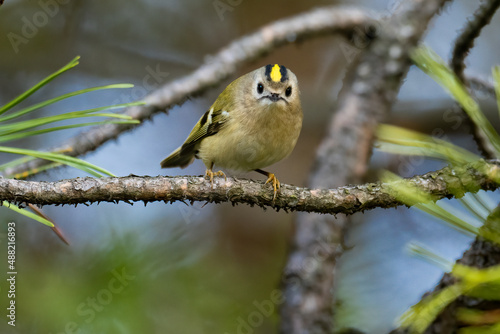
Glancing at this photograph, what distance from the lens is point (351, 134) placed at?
2.10 meters

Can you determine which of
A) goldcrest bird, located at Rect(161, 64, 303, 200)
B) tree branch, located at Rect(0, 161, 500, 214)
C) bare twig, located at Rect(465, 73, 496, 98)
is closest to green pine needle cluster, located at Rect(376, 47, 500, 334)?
tree branch, located at Rect(0, 161, 500, 214)

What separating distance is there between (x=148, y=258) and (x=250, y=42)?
873 millimetres

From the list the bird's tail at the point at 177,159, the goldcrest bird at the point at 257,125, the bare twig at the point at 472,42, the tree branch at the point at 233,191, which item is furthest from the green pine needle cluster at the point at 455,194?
the bird's tail at the point at 177,159

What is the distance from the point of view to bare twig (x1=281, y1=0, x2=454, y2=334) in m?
1.76

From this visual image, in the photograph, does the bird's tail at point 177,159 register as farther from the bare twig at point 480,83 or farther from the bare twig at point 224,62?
the bare twig at point 480,83

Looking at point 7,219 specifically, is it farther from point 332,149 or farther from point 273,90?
point 332,149

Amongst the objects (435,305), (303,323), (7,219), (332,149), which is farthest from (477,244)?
(7,219)

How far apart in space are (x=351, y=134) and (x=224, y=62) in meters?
0.63

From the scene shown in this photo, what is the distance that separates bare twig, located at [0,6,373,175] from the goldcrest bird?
11 cm

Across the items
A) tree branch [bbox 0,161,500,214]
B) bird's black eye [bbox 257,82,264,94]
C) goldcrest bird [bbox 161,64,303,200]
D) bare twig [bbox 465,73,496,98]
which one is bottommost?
tree branch [bbox 0,161,500,214]

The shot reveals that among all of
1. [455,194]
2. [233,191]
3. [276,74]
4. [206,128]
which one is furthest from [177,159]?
[455,194]

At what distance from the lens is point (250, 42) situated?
191cm

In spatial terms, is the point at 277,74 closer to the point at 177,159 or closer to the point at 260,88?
the point at 260,88

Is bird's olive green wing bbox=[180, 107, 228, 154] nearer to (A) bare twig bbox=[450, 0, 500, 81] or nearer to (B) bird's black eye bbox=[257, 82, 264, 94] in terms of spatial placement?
(B) bird's black eye bbox=[257, 82, 264, 94]
